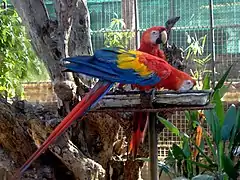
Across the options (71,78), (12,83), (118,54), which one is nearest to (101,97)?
(118,54)

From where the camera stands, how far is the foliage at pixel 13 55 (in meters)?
2.90

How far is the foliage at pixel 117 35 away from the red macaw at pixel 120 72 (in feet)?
4.85

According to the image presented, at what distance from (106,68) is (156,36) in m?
0.44

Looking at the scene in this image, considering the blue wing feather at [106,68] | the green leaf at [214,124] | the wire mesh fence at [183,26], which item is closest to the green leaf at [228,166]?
the green leaf at [214,124]

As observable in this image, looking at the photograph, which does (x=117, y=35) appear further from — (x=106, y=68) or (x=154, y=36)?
(x=106, y=68)

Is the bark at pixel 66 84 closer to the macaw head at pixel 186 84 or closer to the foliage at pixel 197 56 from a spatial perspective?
the macaw head at pixel 186 84

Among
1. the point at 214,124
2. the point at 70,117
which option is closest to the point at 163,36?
the point at 214,124

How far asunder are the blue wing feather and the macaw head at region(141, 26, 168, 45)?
12.6 inches

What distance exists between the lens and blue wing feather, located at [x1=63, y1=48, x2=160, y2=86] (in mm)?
1537

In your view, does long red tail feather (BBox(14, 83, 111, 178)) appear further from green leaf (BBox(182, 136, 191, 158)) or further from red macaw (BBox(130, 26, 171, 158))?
green leaf (BBox(182, 136, 191, 158))

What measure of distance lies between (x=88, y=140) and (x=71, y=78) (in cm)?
33

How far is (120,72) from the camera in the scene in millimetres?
1575

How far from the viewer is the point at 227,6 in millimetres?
3154

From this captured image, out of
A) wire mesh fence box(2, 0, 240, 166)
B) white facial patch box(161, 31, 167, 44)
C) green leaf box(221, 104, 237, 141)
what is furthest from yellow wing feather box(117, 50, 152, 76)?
wire mesh fence box(2, 0, 240, 166)
